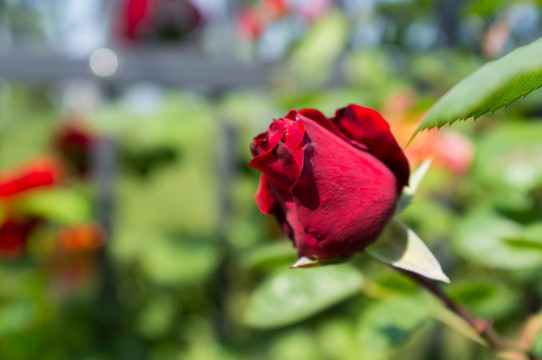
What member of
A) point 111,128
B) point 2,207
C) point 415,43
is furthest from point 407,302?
point 415,43

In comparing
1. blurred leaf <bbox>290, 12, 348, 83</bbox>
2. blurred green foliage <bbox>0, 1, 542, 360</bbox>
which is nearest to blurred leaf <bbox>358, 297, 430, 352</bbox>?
blurred green foliage <bbox>0, 1, 542, 360</bbox>

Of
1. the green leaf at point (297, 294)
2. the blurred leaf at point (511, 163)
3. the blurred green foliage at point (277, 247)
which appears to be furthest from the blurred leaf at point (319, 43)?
the green leaf at point (297, 294)

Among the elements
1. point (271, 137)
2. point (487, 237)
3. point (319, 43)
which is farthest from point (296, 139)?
point (319, 43)

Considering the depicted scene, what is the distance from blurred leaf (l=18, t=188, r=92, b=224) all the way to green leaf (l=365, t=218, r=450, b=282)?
0.67 metres

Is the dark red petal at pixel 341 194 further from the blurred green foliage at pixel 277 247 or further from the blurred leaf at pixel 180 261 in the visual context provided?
the blurred leaf at pixel 180 261

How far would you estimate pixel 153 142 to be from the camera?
1011 millimetres

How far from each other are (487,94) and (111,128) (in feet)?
2.27

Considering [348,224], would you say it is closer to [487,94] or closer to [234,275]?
[487,94]

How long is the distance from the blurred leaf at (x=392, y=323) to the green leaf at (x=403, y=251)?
0.38ft

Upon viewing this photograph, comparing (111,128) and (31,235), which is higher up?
(111,128)

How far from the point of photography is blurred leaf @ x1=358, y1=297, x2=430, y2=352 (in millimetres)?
382

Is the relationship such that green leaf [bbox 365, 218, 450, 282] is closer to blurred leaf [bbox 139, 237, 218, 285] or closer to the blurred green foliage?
the blurred green foliage

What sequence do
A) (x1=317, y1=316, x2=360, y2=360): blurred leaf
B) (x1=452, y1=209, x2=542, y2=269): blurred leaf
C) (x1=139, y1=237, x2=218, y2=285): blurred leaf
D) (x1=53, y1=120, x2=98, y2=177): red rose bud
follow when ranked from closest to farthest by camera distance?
(x1=452, y1=209, x2=542, y2=269): blurred leaf
(x1=317, y1=316, x2=360, y2=360): blurred leaf
(x1=139, y1=237, x2=218, y2=285): blurred leaf
(x1=53, y1=120, x2=98, y2=177): red rose bud

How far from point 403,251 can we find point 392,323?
0.43ft
